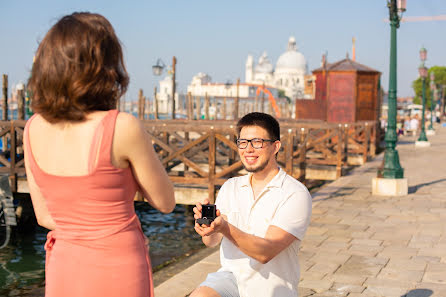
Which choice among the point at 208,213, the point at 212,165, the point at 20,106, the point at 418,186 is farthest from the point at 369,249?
the point at 20,106

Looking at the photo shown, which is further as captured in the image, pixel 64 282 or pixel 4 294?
pixel 4 294

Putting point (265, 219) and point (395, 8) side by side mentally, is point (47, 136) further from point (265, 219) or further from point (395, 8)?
Result: point (395, 8)

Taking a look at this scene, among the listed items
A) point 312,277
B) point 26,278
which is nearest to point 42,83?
point 312,277

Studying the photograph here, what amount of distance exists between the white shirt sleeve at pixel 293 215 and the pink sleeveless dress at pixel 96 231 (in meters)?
0.82

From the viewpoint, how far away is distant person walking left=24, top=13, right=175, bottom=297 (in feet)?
5.63

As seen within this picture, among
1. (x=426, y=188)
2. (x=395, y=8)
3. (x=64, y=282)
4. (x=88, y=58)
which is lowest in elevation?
(x=426, y=188)

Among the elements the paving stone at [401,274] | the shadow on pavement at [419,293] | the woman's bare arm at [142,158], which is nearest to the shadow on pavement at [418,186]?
the paving stone at [401,274]

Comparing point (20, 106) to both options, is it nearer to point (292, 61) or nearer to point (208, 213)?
point (208, 213)

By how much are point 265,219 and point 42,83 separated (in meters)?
1.18

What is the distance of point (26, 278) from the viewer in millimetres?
7293

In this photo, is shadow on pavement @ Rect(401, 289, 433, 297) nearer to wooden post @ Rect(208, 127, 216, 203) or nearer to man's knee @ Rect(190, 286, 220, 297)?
man's knee @ Rect(190, 286, 220, 297)

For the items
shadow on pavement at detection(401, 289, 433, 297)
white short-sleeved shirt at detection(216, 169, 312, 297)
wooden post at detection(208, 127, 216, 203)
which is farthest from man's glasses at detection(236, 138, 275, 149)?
wooden post at detection(208, 127, 216, 203)

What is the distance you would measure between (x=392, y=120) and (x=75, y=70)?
943 centimetres

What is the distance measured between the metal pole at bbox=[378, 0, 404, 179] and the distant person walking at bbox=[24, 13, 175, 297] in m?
8.91
